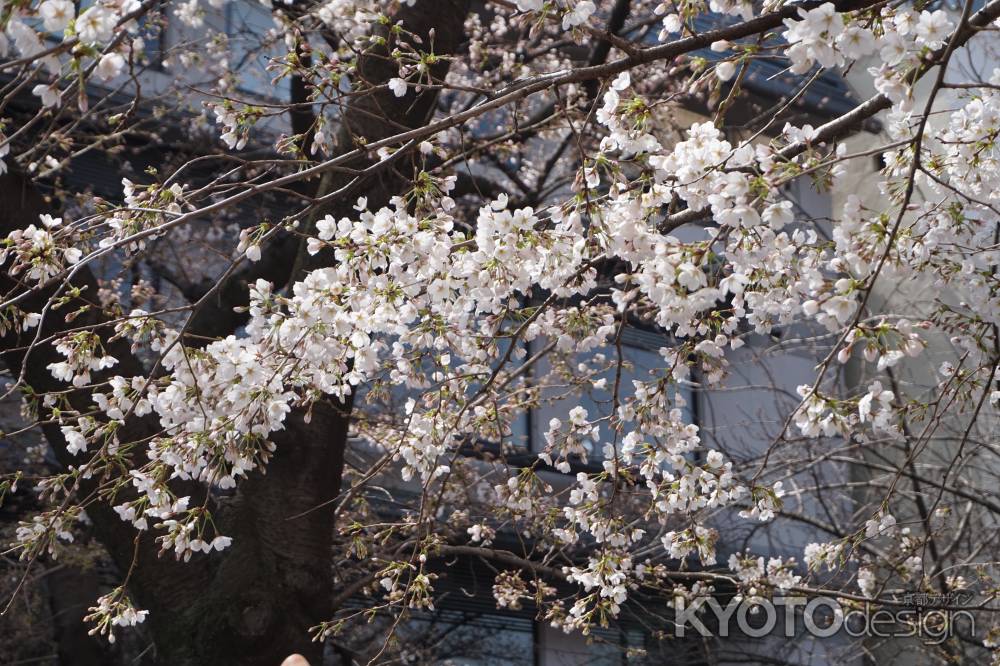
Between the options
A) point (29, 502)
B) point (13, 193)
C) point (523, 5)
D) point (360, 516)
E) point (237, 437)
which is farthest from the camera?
point (29, 502)

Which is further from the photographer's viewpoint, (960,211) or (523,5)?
(960,211)

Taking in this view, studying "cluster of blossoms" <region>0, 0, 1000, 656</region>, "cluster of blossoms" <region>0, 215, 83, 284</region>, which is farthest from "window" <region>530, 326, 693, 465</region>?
"cluster of blossoms" <region>0, 215, 83, 284</region>

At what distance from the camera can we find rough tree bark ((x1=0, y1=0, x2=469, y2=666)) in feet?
12.8

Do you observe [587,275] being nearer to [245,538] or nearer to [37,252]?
[37,252]

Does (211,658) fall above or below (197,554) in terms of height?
below

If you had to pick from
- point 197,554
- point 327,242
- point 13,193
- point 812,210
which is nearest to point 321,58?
point 327,242

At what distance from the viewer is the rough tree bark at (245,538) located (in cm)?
389

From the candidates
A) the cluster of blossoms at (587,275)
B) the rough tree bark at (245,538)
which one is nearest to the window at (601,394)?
the rough tree bark at (245,538)

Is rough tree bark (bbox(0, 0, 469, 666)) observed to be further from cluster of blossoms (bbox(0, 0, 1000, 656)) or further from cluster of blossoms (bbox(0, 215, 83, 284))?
cluster of blossoms (bbox(0, 215, 83, 284))

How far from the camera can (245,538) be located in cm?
403

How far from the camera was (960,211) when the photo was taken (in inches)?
126

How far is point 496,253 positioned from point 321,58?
719 millimetres

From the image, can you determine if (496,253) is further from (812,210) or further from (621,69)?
(812,210)

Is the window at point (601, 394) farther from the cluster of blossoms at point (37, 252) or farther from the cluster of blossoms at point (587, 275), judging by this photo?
the cluster of blossoms at point (37, 252)
